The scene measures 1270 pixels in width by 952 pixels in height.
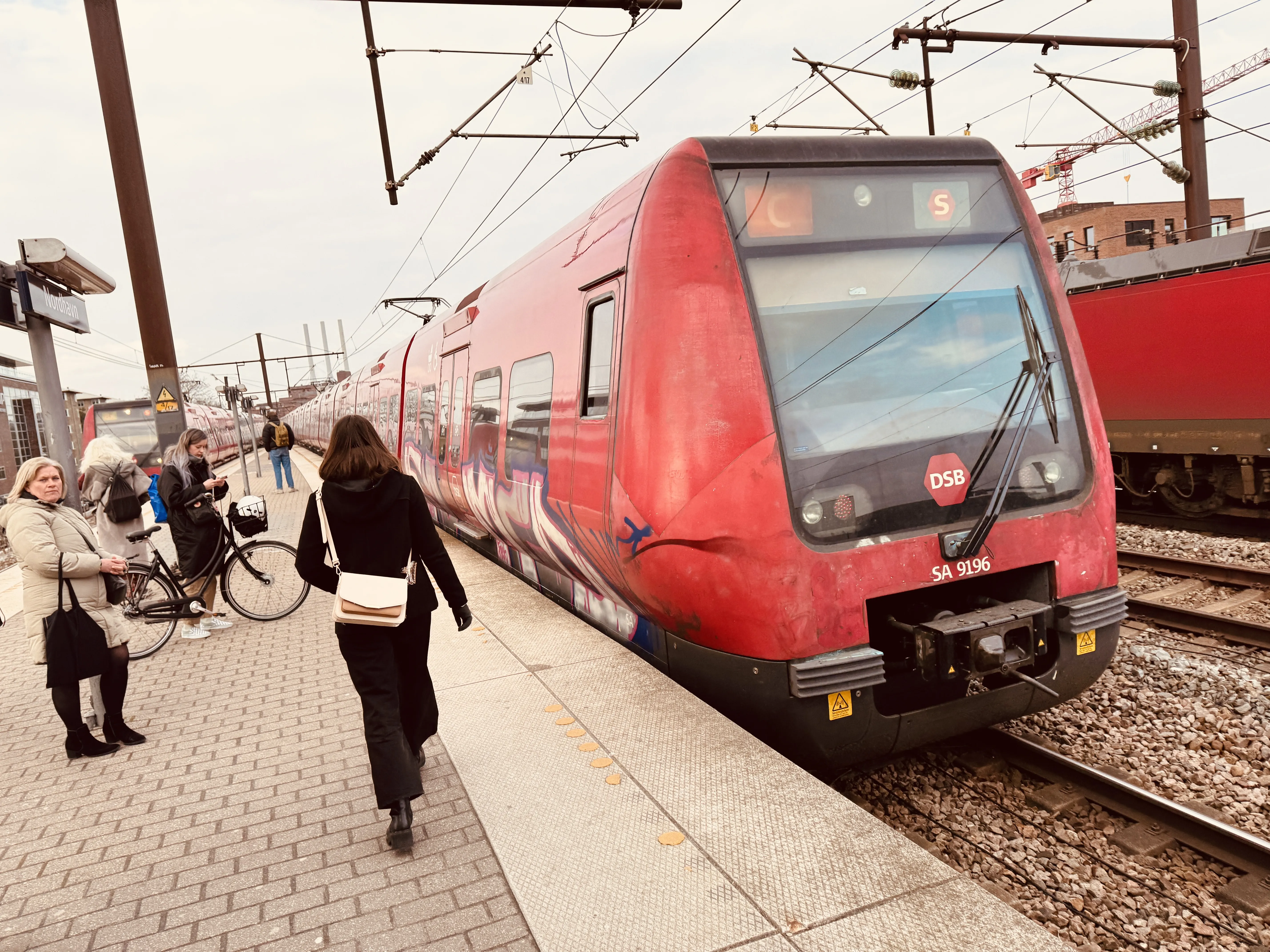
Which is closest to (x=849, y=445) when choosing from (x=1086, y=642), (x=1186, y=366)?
(x=1086, y=642)

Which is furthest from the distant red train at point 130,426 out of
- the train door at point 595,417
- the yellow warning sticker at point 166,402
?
the train door at point 595,417

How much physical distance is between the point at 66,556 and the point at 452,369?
460 cm

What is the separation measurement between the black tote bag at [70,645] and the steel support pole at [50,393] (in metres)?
3.24

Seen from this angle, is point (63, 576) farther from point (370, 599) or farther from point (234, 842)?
point (370, 599)

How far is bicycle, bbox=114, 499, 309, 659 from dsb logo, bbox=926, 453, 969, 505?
412 cm

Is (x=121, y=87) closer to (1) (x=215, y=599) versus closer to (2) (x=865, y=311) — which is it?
(1) (x=215, y=599)

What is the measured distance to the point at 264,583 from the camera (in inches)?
283

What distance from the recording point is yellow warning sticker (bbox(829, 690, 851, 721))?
3.53 meters

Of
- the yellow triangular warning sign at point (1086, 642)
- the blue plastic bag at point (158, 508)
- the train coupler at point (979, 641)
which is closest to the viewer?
the train coupler at point (979, 641)

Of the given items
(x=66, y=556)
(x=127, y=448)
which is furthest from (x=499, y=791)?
(x=127, y=448)

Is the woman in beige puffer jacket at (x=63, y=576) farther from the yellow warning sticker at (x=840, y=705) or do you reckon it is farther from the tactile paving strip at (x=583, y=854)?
the yellow warning sticker at (x=840, y=705)

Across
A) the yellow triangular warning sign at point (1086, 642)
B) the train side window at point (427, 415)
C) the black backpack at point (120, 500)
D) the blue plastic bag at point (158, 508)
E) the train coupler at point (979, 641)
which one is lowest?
the yellow triangular warning sign at point (1086, 642)

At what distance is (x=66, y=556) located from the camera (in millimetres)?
4184

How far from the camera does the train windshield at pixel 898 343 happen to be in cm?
364
